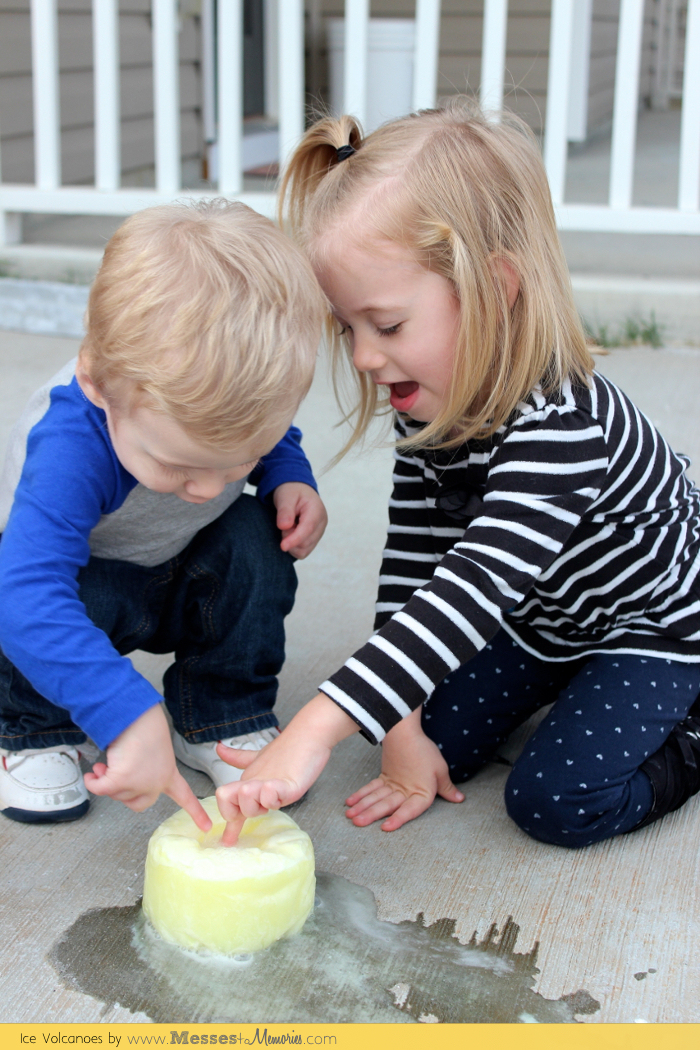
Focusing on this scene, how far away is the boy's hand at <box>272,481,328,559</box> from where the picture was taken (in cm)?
171

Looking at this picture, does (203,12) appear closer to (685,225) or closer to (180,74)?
(180,74)

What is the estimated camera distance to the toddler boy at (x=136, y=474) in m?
1.24

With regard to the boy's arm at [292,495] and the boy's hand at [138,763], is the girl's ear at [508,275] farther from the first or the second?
the boy's hand at [138,763]

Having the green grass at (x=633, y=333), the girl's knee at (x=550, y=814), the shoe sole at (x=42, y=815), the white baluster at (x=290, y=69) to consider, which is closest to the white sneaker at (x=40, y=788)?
the shoe sole at (x=42, y=815)

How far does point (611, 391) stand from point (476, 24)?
263 inches

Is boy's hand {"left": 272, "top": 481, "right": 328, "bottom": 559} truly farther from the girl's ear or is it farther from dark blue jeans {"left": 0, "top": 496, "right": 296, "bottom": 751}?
the girl's ear

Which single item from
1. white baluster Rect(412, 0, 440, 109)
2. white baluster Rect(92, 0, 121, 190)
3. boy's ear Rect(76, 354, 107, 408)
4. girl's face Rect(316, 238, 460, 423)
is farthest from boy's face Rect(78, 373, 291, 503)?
white baluster Rect(92, 0, 121, 190)

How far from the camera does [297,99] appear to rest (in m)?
4.01

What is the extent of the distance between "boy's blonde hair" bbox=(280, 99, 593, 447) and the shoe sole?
2.45 feet

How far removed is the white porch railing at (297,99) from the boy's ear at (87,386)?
2.62 meters

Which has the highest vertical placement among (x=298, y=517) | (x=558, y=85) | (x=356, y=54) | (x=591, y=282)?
(x=356, y=54)

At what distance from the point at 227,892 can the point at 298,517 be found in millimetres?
673

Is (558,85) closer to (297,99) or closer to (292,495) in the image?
(297,99)

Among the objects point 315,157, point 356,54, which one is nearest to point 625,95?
point 356,54
